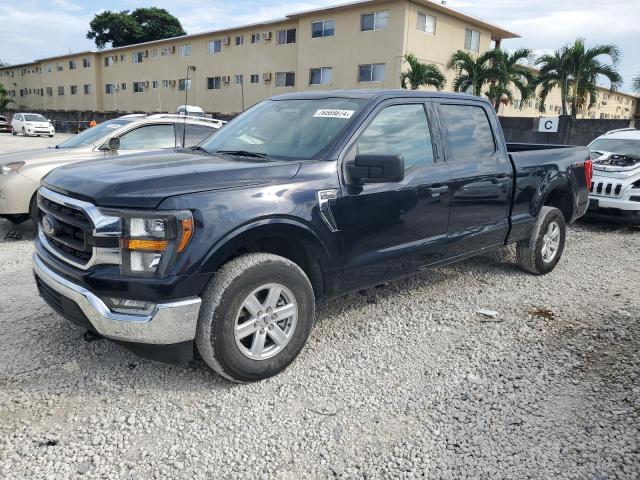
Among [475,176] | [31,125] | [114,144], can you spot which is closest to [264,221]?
[475,176]

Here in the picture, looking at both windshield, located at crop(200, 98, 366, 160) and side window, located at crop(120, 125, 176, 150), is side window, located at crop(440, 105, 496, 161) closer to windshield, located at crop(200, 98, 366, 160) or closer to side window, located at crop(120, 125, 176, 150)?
windshield, located at crop(200, 98, 366, 160)

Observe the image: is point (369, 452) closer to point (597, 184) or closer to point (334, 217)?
point (334, 217)

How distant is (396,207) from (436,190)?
496mm

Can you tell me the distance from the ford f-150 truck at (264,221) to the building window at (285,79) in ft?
99.3

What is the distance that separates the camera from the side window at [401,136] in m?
3.76

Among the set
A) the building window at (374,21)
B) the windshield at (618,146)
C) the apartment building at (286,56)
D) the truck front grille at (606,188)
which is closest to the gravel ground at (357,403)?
the truck front grille at (606,188)

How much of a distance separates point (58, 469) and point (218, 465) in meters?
0.75

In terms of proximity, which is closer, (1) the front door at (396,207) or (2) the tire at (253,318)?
(2) the tire at (253,318)

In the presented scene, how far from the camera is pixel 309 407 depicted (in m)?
3.03

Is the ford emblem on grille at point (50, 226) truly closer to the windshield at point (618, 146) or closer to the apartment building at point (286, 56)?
the windshield at point (618, 146)

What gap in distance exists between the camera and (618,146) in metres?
9.40

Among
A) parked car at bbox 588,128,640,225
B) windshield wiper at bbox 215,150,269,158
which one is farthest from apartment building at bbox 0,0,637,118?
windshield wiper at bbox 215,150,269,158

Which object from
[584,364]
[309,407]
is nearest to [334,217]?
[309,407]

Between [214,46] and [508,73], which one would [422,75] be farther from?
[214,46]
